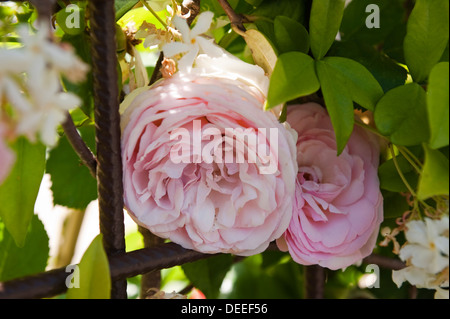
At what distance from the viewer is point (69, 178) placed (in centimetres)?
45

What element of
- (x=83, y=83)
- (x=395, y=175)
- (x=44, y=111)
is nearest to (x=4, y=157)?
(x=44, y=111)

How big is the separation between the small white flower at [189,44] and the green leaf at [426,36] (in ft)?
0.34

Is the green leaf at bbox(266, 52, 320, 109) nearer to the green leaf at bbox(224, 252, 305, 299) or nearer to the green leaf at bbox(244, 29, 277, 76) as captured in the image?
the green leaf at bbox(244, 29, 277, 76)

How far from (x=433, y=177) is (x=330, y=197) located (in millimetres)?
97

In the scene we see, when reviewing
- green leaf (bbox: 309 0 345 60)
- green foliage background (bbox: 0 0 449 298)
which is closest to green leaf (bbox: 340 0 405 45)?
green foliage background (bbox: 0 0 449 298)

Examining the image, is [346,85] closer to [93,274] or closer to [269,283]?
[93,274]

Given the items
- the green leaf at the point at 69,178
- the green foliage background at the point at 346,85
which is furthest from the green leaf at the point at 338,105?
the green leaf at the point at 69,178

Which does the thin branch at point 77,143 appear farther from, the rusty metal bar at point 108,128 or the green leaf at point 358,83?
the green leaf at point 358,83

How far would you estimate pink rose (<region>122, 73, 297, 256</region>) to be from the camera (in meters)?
0.28

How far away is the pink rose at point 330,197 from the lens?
1.06 feet

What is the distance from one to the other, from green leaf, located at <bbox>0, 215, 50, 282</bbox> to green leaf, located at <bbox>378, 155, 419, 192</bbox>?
0.26 meters
